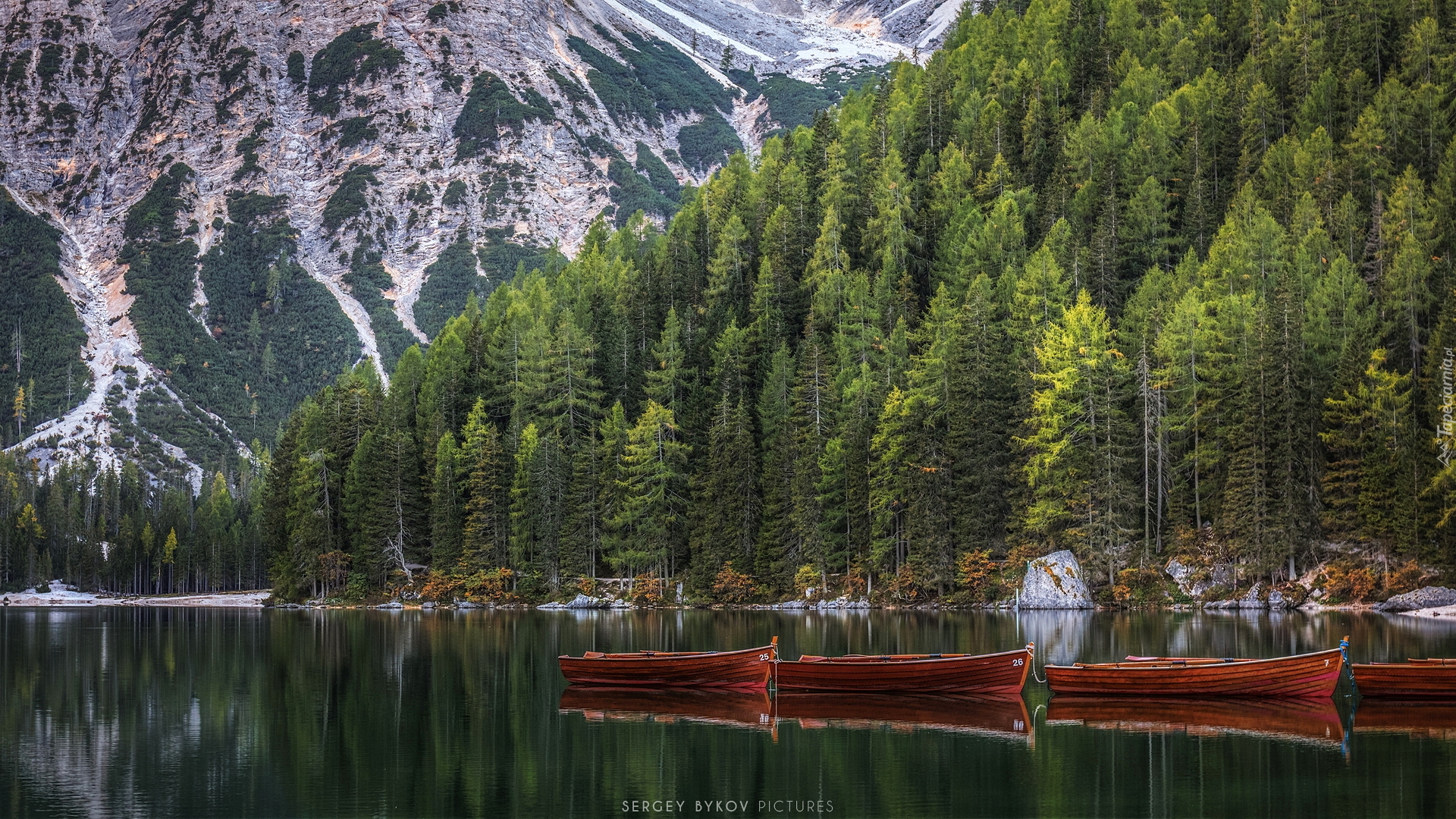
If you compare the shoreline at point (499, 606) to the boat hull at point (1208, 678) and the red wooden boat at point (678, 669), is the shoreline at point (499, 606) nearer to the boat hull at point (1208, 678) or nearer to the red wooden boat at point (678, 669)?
the boat hull at point (1208, 678)

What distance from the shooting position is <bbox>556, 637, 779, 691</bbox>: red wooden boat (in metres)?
46.2

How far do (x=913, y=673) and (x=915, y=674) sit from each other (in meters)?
0.06

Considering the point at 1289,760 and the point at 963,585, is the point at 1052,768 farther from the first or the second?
the point at 963,585

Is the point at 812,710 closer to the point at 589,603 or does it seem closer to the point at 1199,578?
the point at 1199,578

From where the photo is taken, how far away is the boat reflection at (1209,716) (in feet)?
119

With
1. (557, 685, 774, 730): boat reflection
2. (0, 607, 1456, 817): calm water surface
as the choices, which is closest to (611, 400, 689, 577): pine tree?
(0, 607, 1456, 817): calm water surface

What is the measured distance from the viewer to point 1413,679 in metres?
40.9

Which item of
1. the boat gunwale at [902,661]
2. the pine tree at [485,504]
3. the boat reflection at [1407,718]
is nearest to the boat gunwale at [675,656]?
the boat gunwale at [902,661]

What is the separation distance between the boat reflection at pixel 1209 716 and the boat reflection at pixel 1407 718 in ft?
2.63

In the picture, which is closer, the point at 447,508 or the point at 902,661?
the point at 902,661

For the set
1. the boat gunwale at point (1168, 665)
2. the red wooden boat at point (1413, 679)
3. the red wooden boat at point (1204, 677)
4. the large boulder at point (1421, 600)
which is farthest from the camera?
the large boulder at point (1421, 600)

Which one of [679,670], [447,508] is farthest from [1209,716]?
[447,508]

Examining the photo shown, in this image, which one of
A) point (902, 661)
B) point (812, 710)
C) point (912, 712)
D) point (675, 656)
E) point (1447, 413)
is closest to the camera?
point (912, 712)

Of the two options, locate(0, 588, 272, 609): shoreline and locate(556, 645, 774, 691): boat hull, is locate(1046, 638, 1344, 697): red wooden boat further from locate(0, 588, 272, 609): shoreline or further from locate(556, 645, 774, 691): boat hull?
locate(0, 588, 272, 609): shoreline
